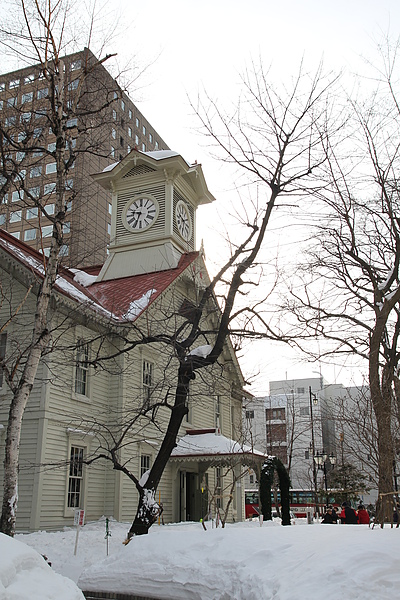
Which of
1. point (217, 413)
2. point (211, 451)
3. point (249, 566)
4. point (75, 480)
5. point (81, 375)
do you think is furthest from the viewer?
point (217, 413)

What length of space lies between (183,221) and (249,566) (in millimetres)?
20074

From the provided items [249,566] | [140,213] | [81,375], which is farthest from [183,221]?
[249,566]

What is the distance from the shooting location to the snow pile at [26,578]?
4081 millimetres

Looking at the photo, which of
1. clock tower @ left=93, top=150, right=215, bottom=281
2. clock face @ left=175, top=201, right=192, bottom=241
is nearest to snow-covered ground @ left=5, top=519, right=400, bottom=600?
clock tower @ left=93, top=150, right=215, bottom=281

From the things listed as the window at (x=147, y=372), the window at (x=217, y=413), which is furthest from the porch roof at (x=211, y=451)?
the window at (x=217, y=413)

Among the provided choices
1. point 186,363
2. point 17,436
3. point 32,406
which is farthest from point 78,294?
point 17,436

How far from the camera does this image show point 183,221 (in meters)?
26.6

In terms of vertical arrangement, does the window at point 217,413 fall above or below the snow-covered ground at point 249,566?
above

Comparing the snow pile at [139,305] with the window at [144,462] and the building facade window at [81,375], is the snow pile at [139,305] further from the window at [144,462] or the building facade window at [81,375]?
the window at [144,462]

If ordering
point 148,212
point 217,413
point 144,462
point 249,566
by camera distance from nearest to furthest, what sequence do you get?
point 249,566
point 144,462
point 148,212
point 217,413

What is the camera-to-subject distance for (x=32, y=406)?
53.1 feet

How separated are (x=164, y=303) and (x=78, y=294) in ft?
14.7

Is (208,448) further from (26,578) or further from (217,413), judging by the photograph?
(26,578)

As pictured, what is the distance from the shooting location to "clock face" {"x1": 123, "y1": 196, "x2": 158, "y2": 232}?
84.0ft
